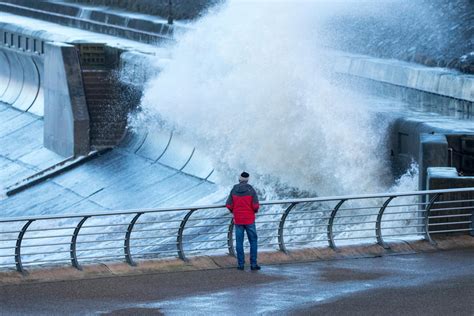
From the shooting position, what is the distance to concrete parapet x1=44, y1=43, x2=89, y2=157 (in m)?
30.5

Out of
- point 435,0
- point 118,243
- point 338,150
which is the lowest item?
point 118,243

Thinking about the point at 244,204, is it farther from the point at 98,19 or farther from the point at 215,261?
the point at 98,19

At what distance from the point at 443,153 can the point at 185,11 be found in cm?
2432

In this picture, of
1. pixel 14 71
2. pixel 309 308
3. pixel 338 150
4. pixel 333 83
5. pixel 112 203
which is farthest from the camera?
pixel 14 71

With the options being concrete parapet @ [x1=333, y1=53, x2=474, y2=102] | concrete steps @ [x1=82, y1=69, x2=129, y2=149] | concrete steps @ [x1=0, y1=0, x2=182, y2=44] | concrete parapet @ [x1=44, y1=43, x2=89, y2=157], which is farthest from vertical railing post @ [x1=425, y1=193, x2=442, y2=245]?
concrete steps @ [x1=0, y1=0, x2=182, y2=44]

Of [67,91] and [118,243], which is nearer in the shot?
[118,243]

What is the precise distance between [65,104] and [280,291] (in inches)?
801

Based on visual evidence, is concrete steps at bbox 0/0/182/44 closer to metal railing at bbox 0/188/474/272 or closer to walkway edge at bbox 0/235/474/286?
metal railing at bbox 0/188/474/272

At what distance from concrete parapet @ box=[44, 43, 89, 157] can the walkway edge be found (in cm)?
1776

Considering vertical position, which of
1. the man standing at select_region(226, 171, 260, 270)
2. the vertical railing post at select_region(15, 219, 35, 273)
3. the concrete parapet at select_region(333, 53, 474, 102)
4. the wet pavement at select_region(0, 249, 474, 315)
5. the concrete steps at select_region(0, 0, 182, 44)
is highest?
the concrete steps at select_region(0, 0, 182, 44)

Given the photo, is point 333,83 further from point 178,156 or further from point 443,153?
point 443,153

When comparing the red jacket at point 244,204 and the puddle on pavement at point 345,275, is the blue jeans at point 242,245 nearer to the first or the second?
the red jacket at point 244,204

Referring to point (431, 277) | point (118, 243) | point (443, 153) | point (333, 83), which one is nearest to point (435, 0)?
point (333, 83)

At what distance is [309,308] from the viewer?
35.1ft
